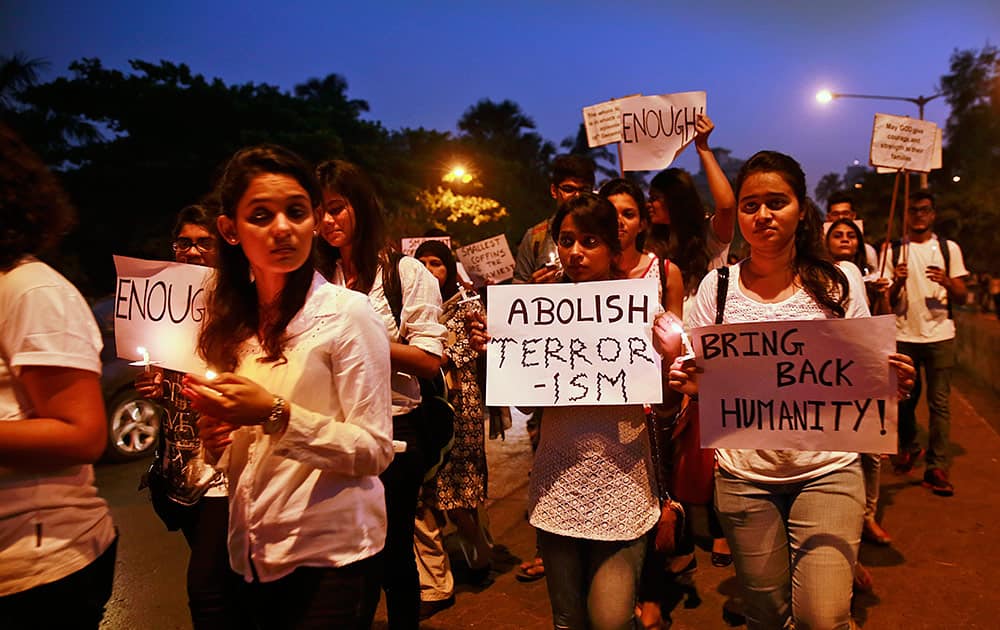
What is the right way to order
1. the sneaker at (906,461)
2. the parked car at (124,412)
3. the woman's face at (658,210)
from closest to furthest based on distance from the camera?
1. the woman's face at (658,210)
2. the sneaker at (906,461)
3. the parked car at (124,412)

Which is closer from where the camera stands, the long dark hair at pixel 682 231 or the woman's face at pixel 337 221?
the woman's face at pixel 337 221

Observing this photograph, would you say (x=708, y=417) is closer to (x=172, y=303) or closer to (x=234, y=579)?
(x=234, y=579)

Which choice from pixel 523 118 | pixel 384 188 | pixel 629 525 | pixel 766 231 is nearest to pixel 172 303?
pixel 629 525

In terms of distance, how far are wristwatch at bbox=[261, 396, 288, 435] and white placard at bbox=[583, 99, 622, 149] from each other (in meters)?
4.37

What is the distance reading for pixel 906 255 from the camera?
21.1ft

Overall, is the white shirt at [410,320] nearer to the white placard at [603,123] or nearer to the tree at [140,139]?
the white placard at [603,123]

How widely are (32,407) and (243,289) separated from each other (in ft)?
2.25

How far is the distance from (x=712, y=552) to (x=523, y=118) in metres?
55.6

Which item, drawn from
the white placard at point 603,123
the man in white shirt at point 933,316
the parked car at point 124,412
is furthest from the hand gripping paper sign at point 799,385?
the parked car at point 124,412

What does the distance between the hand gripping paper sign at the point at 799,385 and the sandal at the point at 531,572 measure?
Result: 247 cm

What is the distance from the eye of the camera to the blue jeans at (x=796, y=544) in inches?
102

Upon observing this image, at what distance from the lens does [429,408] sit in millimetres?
3477

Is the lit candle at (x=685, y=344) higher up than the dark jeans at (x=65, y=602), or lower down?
higher up

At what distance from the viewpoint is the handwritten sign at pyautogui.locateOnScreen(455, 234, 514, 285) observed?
7.92 metres
